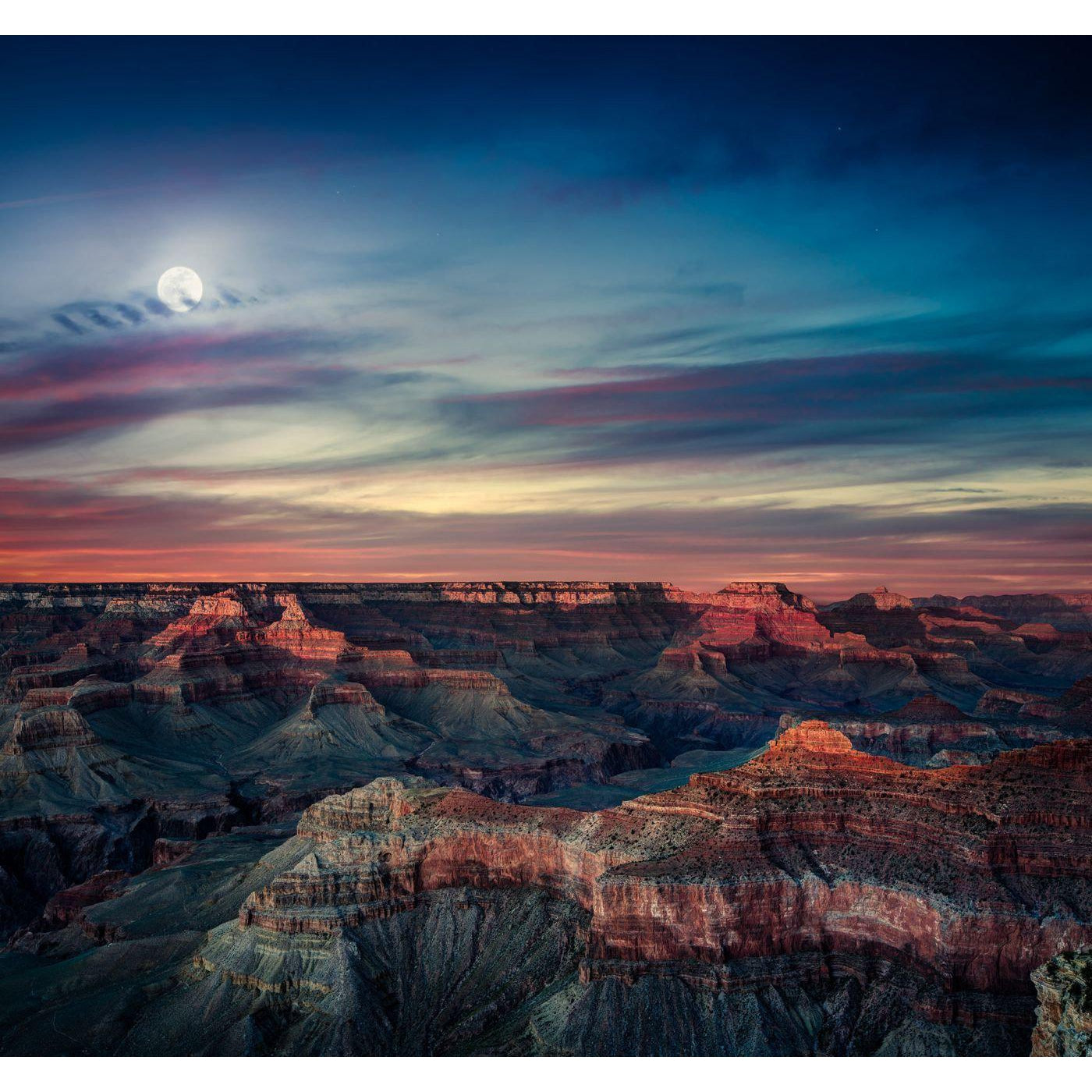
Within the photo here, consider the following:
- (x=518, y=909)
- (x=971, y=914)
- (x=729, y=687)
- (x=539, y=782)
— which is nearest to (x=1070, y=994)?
(x=971, y=914)

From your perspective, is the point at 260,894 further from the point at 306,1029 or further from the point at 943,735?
Answer: the point at 943,735

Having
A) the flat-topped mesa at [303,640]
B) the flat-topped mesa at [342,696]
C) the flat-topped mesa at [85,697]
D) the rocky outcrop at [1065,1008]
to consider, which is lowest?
the flat-topped mesa at [342,696]

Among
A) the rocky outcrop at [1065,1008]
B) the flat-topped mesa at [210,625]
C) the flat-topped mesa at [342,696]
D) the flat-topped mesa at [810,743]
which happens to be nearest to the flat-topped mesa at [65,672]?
the flat-topped mesa at [210,625]

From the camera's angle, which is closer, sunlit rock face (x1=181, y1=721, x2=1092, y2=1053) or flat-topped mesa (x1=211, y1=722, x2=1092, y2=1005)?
sunlit rock face (x1=181, y1=721, x2=1092, y2=1053)

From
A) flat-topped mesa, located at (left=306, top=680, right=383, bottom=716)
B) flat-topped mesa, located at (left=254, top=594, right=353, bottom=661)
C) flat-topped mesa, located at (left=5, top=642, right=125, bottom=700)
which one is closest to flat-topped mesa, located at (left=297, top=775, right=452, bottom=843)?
flat-topped mesa, located at (left=306, top=680, right=383, bottom=716)

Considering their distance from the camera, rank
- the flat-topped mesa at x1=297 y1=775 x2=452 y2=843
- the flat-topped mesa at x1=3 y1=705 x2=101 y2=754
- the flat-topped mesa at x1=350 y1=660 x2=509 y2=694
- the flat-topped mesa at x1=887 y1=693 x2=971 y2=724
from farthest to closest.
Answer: the flat-topped mesa at x1=350 y1=660 x2=509 y2=694 < the flat-topped mesa at x1=887 y1=693 x2=971 y2=724 < the flat-topped mesa at x1=3 y1=705 x2=101 y2=754 < the flat-topped mesa at x1=297 y1=775 x2=452 y2=843

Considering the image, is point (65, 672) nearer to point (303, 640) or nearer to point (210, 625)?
point (210, 625)

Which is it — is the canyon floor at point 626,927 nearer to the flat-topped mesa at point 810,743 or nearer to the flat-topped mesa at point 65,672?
the flat-topped mesa at point 810,743

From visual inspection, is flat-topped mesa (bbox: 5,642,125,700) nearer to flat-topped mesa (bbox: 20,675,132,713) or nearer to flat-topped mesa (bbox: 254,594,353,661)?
flat-topped mesa (bbox: 20,675,132,713)

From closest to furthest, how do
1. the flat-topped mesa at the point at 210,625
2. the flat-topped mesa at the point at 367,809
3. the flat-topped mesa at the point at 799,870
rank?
the flat-topped mesa at the point at 799,870, the flat-topped mesa at the point at 367,809, the flat-topped mesa at the point at 210,625
